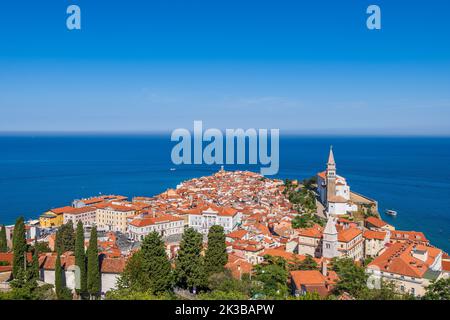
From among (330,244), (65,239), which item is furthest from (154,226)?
(330,244)

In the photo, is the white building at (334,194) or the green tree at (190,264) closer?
the green tree at (190,264)

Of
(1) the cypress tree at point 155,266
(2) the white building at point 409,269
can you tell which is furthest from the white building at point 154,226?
(2) the white building at point 409,269

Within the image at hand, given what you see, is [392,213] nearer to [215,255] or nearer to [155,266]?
[215,255]

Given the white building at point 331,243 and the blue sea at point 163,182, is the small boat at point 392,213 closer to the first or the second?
the blue sea at point 163,182
